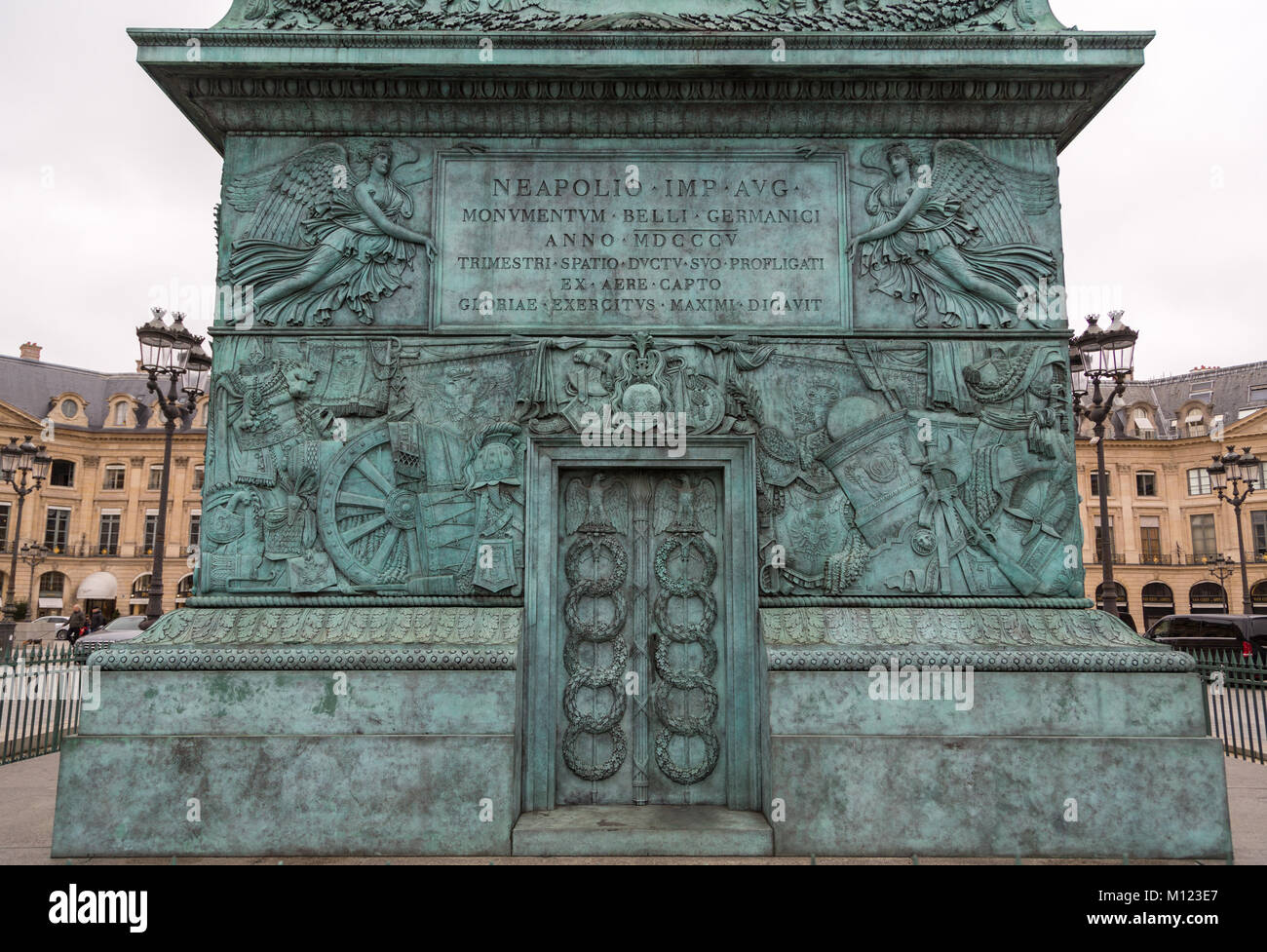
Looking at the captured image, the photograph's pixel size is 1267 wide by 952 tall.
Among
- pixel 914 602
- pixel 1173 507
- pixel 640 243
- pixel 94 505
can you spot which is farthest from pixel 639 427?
pixel 94 505

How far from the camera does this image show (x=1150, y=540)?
59.1m

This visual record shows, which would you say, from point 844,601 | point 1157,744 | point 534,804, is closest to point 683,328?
point 844,601

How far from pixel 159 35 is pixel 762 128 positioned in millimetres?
6027

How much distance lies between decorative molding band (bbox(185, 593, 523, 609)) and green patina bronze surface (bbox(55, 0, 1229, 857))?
5cm

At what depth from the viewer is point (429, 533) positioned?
25.7 ft

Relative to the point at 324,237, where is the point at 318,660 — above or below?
below

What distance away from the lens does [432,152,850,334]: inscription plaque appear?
813cm

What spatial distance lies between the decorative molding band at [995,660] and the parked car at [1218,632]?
60.3ft

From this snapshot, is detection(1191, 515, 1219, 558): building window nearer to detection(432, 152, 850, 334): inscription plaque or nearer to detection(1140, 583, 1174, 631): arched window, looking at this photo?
detection(1140, 583, 1174, 631): arched window

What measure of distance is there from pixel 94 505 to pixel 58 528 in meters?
2.94

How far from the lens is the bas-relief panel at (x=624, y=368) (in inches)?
309

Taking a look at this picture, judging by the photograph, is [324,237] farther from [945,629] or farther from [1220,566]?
[1220,566]

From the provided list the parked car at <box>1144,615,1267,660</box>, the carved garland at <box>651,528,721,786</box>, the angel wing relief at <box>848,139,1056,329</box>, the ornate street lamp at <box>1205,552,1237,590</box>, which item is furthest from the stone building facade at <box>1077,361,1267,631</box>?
the carved garland at <box>651,528,721,786</box>

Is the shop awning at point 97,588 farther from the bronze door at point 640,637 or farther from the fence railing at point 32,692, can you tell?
the bronze door at point 640,637
